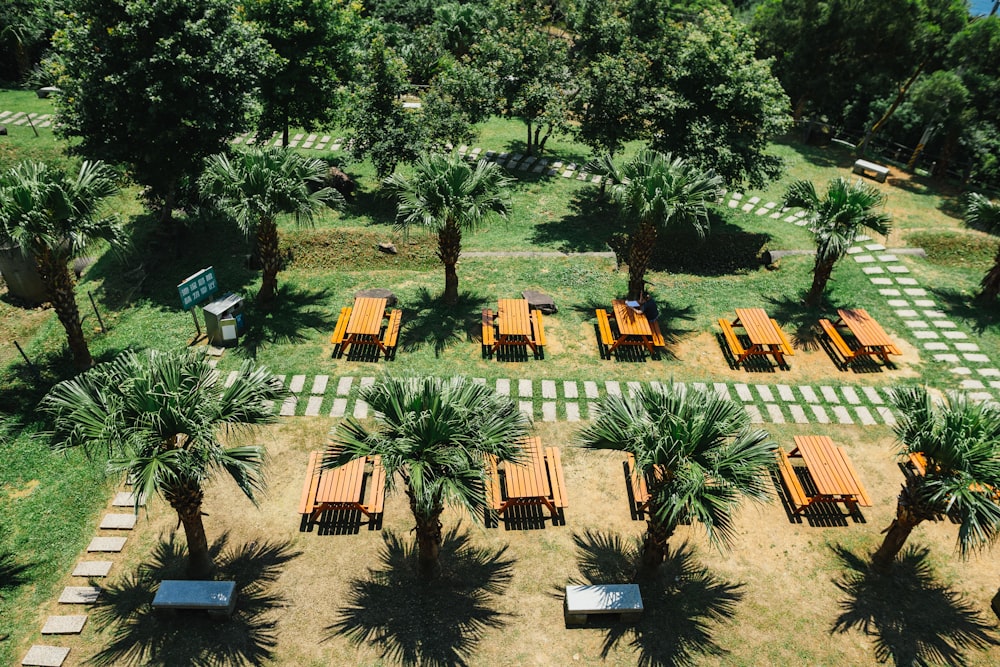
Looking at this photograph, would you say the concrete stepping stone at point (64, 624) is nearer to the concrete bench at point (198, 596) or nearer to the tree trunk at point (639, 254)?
the concrete bench at point (198, 596)

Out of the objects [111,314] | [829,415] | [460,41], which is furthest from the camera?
[460,41]

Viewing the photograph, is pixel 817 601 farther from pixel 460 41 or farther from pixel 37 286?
pixel 460 41

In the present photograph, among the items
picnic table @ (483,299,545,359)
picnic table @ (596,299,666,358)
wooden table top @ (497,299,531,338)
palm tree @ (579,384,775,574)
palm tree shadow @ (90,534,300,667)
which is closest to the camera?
palm tree @ (579,384,775,574)

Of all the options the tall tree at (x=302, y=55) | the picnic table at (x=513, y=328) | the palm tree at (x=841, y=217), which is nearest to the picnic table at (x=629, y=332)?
the picnic table at (x=513, y=328)

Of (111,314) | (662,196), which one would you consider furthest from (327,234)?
(662,196)

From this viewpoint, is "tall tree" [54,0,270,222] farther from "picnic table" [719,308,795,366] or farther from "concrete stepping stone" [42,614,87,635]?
"picnic table" [719,308,795,366]

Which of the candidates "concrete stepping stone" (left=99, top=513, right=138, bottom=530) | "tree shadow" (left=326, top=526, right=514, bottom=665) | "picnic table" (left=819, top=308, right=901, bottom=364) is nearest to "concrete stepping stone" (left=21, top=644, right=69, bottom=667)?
"concrete stepping stone" (left=99, top=513, right=138, bottom=530)
